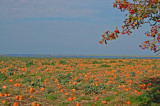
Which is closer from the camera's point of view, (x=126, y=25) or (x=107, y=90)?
(x=126, y=25)

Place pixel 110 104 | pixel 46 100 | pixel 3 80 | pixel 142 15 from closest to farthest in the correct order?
pixel 142 15
pixel 110 104
pixel 46 100
pixel 3 80

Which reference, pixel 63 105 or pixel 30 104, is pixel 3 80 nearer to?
pixel 30 104

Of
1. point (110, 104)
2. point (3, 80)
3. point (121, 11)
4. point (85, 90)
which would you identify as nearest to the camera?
point (121, 11)

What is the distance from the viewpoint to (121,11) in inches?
305

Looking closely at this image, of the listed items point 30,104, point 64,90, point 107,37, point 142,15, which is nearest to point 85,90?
point 64,90

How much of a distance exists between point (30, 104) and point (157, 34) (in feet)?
18.7

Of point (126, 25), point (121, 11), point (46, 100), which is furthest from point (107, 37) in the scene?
point (46, 100)

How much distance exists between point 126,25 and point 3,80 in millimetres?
10472

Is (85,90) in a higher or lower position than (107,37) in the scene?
lower

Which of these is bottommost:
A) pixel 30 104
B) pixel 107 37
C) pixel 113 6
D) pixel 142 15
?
pixel 30 104

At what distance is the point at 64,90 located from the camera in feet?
39.3

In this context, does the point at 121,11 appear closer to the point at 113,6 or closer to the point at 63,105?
the point at 113,6

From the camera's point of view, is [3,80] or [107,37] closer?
[107,37]

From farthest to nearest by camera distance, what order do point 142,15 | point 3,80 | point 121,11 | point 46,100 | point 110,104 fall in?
1. point 3,80
2. point 46,100
3. point 110,104
4. point 121,11
5. point 142,15
